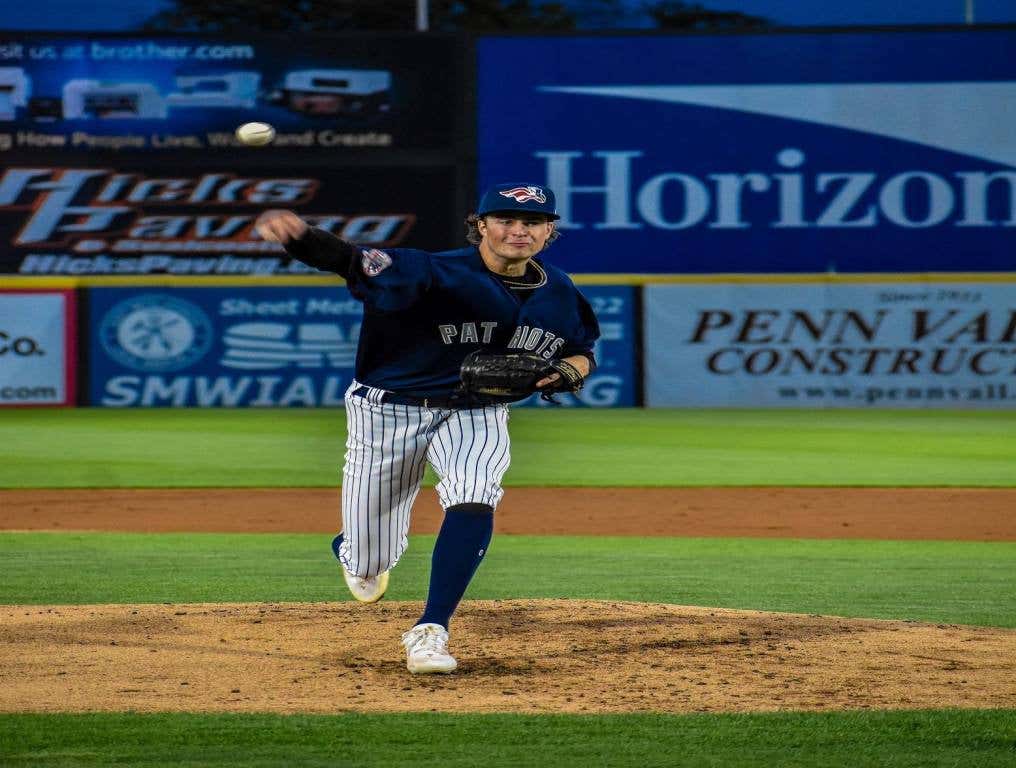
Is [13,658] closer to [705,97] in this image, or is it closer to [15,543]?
[15,543]

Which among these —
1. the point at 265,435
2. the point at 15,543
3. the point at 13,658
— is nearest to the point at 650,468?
the point at 265,435

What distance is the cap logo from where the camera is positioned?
5.01 metres

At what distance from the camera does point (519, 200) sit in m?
5.00

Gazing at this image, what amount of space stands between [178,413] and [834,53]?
9464 mm

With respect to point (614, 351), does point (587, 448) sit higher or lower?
lower

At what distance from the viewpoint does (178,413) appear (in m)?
18.6

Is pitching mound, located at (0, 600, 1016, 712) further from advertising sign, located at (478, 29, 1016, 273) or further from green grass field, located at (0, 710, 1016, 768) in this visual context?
advertising sign, located at (478, 29, 1016, 273)

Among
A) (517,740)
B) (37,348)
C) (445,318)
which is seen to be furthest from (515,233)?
(37,348)

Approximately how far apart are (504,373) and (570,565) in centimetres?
316

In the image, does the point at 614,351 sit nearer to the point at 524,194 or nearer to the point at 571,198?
the point at 571,198

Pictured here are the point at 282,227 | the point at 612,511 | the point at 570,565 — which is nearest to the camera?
the point at 282,227

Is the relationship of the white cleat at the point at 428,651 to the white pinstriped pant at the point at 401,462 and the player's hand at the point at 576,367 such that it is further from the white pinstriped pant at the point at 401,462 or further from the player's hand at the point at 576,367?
the player's hand at the point at 576,367

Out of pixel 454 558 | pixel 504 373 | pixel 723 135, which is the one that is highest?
pixel 723 135

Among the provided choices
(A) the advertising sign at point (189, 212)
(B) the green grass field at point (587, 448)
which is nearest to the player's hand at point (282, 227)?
(B) the green grass field at point (587, 448)
